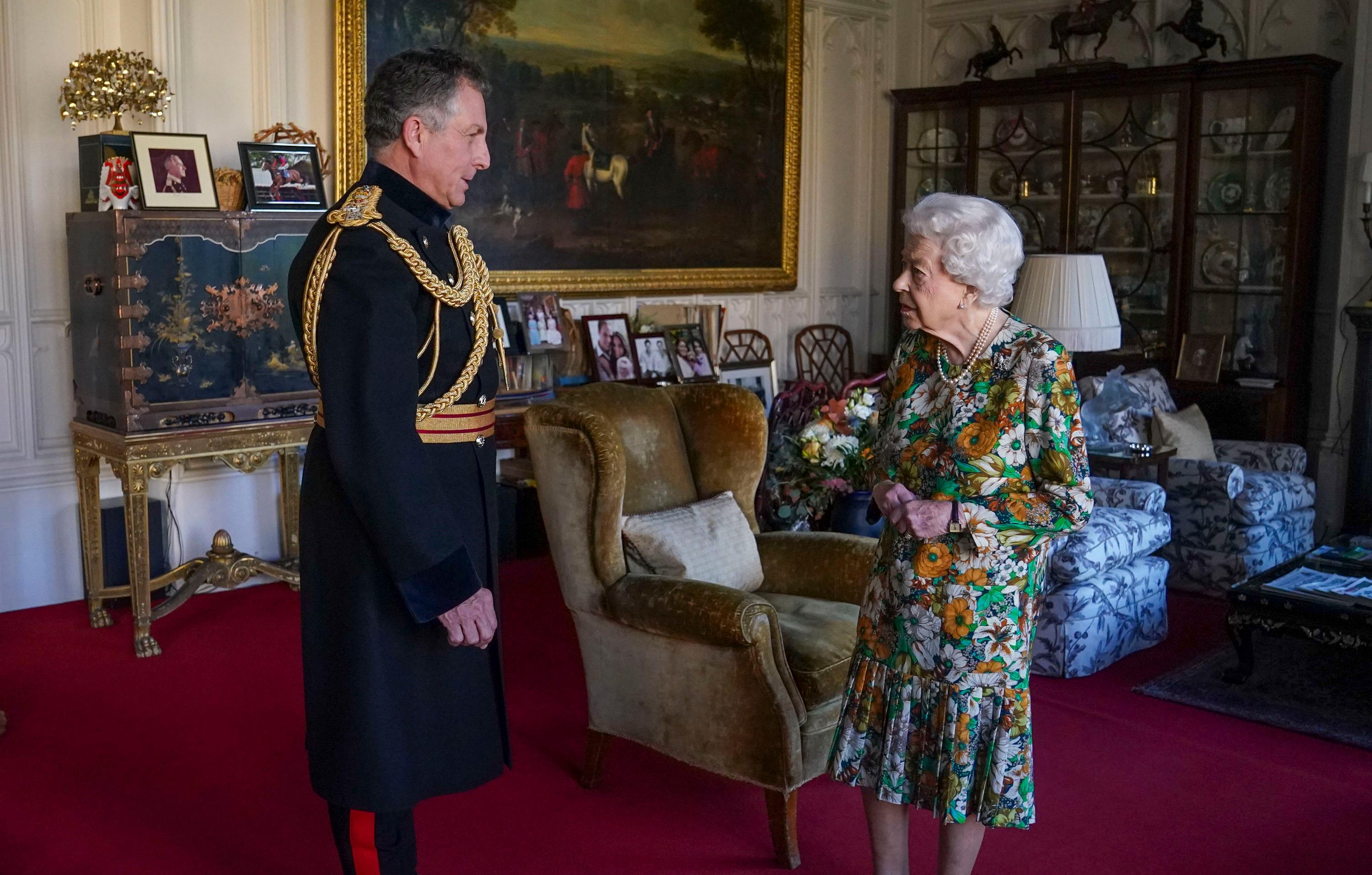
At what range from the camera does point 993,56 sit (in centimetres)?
748

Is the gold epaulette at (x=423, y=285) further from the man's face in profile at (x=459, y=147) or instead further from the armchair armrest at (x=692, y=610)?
the armchair armrest at (x=692, y=610)

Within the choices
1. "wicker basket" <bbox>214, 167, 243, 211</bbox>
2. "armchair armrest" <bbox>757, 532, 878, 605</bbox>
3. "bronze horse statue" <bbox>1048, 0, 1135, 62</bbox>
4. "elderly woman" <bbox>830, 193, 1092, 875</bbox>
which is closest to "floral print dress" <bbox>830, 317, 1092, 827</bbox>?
"elderly woman" <bbox>830, 193, 1092, 875</bbox>

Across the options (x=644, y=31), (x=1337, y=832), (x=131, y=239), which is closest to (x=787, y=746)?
(x=1337, y=832)

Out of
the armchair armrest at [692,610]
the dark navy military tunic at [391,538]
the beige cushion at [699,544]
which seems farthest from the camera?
the beige cushion at [699,544]

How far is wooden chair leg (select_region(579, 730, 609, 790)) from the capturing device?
3.40m

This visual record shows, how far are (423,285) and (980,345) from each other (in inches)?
40.1

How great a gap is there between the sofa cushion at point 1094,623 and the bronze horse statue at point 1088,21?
3.54 metres

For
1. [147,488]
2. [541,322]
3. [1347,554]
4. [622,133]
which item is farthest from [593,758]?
[622,133]

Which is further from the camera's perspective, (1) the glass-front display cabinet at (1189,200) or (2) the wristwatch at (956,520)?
(1) the glass-front display cabinet at (1189,200)

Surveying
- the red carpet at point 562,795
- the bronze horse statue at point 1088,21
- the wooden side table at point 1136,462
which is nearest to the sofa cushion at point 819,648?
the red carpet at point 562,795

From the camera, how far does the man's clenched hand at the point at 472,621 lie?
200 centimetres

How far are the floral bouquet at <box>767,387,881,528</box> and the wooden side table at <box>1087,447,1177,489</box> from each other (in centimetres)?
158

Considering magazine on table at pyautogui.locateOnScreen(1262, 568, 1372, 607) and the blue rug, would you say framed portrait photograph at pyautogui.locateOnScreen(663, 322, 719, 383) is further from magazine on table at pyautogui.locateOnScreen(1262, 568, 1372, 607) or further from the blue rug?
magazine on table at pyautogui.locateOnScreen(1262, 568, 1372, 607)

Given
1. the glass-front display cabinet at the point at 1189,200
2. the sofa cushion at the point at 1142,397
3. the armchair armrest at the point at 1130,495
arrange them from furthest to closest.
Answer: the glass-front display cabinet at the point at 1189,200
the sofa cushion at the point at 1142,397
the armchair armrest at the point at 1130,495
